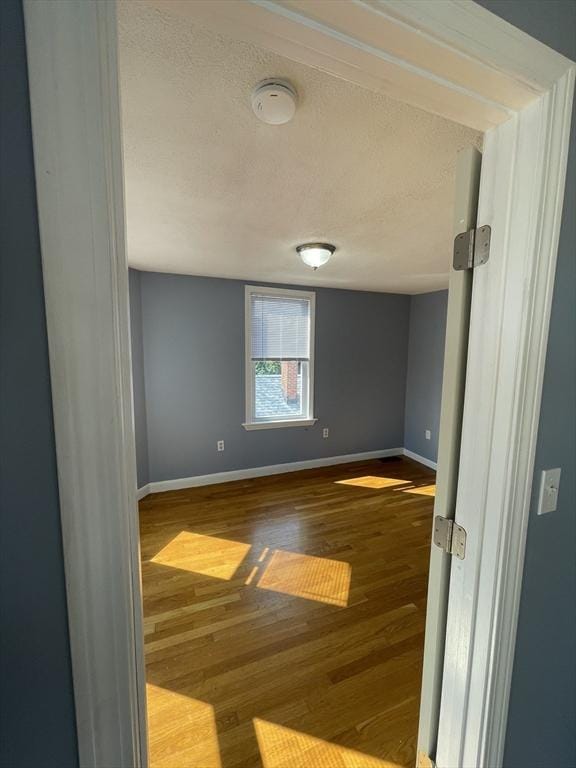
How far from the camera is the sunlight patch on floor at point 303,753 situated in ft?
3.97

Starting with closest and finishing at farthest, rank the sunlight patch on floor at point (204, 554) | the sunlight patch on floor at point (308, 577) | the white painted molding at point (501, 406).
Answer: the white painted molding at point (501, 406), the sunlight patch on floor at point (308, 577), the sunlight patch on floor at point (204, 554)

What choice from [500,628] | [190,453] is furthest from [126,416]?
[190,453]

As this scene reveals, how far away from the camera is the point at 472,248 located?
802 mm

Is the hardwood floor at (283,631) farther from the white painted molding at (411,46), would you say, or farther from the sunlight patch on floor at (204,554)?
the white painted molding at (411,46)

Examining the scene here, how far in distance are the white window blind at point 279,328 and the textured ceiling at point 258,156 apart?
1274mm

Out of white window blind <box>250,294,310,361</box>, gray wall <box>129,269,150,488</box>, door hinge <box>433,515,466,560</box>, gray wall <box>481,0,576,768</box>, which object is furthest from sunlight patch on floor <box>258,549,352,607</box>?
white window blind <box>250,294,310,361</box>

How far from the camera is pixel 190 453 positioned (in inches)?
141

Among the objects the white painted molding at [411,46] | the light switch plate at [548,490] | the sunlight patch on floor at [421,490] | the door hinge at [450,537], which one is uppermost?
the white painted molding at [411,46]

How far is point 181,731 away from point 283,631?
24.6 inches

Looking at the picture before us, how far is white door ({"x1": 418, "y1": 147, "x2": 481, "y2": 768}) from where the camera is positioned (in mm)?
812

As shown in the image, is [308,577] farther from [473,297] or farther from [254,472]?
[473,297]

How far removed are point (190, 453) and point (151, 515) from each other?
0.75 meters

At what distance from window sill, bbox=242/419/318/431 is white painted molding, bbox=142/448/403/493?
49cm

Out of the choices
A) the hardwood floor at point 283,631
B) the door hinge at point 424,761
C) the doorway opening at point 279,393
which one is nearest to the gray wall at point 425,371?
the doorway opening at point 279,393
